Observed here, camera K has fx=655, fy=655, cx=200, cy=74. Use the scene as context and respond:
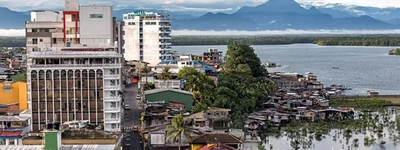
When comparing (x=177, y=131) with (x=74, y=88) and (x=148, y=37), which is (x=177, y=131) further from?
(x=148, y=37)

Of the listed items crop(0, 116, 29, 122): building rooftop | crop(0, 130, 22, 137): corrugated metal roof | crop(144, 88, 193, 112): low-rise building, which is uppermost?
crop(0, 116, 29, 122): building rooftop

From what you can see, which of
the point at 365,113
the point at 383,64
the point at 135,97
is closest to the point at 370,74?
the point at 383,64

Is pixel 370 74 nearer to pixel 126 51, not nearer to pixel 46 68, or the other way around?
pixel 126 51

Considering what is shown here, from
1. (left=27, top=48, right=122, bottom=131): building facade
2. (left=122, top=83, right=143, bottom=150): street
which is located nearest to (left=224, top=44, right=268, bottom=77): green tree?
(left=122, top=83, right=143, bottom=150): street

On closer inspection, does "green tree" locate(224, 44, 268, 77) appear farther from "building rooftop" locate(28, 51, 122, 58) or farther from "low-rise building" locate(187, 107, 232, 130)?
"building rooftop" locate(28, 51, 122, 58)

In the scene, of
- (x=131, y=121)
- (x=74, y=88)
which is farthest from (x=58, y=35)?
(x=74, y=88)

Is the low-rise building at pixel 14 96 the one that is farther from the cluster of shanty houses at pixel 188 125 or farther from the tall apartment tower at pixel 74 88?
the cluster of shanty houses at pixel 188 125
